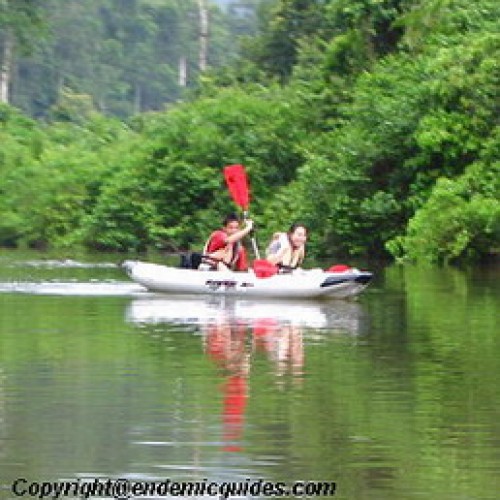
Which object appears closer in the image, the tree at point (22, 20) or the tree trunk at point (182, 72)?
the tree at point (22, 20)

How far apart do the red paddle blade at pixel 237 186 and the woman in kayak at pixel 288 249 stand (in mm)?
1930

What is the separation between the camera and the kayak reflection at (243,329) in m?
15.2

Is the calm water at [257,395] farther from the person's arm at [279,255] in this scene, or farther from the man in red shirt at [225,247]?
the man in red shirt at [225,247]

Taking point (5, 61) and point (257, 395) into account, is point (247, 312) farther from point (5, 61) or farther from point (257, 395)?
point (5, 61)

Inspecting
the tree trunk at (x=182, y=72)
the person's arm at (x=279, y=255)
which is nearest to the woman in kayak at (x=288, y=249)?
the person's arm at (x=279, y=255)

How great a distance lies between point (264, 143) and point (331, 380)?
32.9m

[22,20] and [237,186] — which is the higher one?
[22,20]

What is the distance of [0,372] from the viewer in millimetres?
16547

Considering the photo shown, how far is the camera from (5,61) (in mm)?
91375

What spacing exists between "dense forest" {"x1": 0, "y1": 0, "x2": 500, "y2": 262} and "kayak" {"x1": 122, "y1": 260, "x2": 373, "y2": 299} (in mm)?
9838

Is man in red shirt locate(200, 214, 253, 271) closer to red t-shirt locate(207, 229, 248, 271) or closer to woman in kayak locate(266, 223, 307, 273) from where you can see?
red t-shirt locate(207, 229, 248, 271)

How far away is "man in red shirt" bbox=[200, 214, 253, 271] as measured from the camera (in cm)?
2877

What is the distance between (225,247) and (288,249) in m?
1.15

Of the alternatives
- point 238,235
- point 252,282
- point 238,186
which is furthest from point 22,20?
point 252,282
